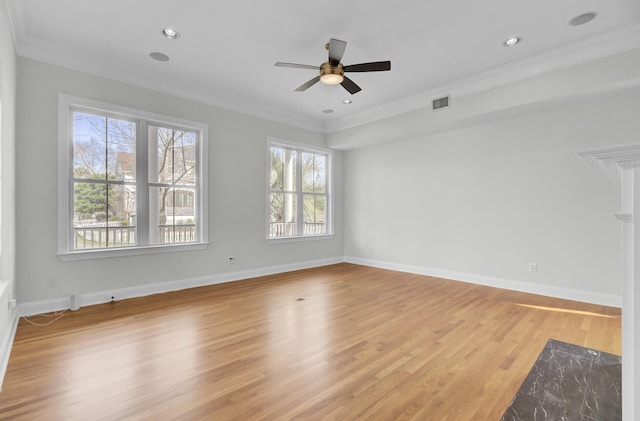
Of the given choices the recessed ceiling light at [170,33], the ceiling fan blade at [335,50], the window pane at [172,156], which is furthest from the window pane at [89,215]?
the ceiling fan blade at [335,50]

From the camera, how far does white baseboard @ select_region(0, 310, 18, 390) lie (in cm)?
225

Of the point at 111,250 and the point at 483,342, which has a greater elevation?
the point at 111,250

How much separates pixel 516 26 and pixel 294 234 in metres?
4.62

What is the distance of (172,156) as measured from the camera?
4.67 meters

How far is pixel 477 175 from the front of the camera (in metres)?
5.02

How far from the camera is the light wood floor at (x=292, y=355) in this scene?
1.85 m

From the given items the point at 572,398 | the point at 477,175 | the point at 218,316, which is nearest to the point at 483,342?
the point at 572,398

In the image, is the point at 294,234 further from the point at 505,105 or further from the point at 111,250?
the point at 505,105

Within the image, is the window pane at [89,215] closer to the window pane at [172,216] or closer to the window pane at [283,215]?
the window pane at [172,216]

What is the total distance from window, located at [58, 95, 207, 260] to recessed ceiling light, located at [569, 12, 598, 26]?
462 cm

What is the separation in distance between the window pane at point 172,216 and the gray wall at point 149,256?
256 mm

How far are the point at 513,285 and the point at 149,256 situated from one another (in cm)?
515

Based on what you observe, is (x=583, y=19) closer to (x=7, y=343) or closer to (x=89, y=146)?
(x=89, y=146)

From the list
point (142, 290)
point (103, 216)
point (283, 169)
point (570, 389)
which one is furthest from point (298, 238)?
point (570, 389)
